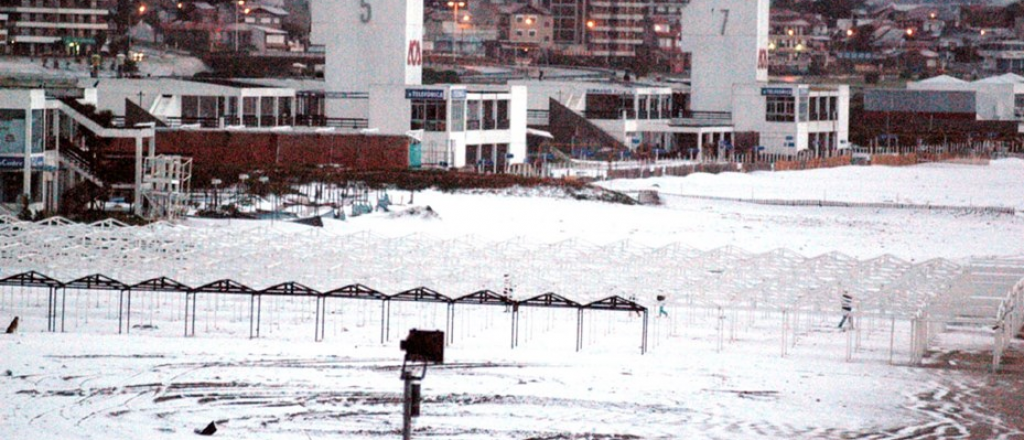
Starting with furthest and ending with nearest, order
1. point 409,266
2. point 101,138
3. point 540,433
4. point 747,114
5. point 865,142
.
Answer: point 865,142 → point 747,114 → point 101,138 → point 409,266 → point 540,433

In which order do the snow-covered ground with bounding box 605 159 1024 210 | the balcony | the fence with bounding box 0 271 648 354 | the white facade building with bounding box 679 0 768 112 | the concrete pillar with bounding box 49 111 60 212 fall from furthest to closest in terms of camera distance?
1. the white facade building with bounding box 679 0 768 112
2. the balcony
3. the snow-covered ground with bounding box 605 159 1024 210
4. the concrete pillar with bounding box 49 111 60 212
5. the fence with bounding box 0 271 648 354

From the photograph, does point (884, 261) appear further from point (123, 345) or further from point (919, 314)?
point (123, 345)

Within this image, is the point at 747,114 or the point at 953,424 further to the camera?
the point at 747,114

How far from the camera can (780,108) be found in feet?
246

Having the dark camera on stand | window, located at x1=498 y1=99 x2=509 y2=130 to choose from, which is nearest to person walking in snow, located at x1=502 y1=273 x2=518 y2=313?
the dark camera on stand

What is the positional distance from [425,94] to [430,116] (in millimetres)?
677

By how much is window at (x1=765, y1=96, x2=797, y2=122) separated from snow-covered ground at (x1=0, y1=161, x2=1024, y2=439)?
40459 mm

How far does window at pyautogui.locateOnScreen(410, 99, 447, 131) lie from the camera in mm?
60281

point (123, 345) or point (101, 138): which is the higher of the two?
point (101, 138)

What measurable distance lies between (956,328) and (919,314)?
153 inches

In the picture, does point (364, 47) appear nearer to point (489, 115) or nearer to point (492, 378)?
point (489, 115)

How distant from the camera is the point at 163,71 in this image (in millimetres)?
105688

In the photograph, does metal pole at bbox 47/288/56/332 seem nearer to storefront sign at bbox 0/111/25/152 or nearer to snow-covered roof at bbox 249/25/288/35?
storefront sign at bbox 0/111/25/152

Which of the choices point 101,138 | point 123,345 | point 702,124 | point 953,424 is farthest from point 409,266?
point 702,124
